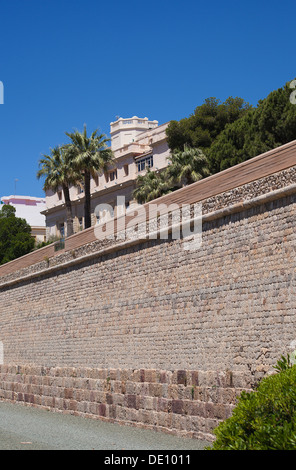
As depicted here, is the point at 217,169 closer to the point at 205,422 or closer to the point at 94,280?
the point at 94,280

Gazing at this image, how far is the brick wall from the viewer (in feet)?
39.0

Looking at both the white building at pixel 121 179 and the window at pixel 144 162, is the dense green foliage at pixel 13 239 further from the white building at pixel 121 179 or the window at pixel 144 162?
the window at pixel 144 162

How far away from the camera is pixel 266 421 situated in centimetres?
599

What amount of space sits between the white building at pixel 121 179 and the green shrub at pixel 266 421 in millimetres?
38565

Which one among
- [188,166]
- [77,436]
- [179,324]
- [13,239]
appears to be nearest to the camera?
[77,436]

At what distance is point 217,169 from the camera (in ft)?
119

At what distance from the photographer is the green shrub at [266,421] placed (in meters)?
5.66

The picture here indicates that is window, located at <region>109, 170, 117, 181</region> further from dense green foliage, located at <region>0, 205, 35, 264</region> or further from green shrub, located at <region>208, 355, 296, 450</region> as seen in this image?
green shrub, located at <region>208, 355, 296, 450</region>

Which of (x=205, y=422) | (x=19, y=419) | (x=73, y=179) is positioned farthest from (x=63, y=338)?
(x=73, y=179)

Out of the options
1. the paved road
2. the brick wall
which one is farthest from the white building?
the paved road

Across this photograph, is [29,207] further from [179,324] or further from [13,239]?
[179,324]

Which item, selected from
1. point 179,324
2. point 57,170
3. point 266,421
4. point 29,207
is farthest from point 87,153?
point 29,207

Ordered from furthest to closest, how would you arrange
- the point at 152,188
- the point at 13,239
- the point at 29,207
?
the point at 29,207
the point at 13,239
the point at 152,188

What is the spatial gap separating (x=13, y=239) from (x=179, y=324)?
4318 cm
